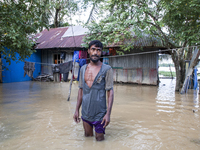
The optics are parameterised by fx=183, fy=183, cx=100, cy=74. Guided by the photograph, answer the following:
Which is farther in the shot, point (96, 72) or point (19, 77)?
point (19, 77)

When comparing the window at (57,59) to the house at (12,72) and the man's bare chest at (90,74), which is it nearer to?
the house at (12,72)

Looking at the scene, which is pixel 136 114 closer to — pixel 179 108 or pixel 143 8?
pixel 179 108

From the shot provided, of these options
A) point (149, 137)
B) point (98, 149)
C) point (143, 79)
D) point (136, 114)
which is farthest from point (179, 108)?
point (143, 79)

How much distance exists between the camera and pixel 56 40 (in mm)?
15117

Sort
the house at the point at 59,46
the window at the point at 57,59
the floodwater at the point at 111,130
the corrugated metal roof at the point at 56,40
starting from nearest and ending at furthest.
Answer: the floodwater at the point at 111,130 < the corrugated metal roof at the point at 56,40 < the house at the point at 59,46 < the window at the point at 57,59

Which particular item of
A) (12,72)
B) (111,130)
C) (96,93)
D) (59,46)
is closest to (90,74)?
(96,93)

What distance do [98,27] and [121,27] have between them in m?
1.95

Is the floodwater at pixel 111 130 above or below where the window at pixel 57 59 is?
below

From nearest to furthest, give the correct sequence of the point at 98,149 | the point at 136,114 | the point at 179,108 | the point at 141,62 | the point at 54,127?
the point at 98,149 < the point at 54,127 < the point at 136,114 < the point at 179,108 < the point at 141,62

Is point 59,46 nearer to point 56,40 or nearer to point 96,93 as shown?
point 56,40

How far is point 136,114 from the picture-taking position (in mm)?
4844

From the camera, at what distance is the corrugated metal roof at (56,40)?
13.8m

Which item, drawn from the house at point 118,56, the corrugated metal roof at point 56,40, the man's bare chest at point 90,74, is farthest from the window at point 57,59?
the man's bare chest at point 90,74

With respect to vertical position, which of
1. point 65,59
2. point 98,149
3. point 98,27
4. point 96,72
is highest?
point 98,27
